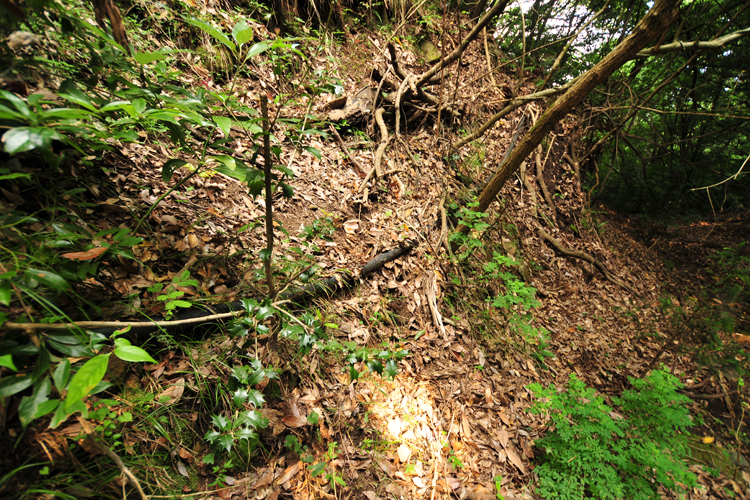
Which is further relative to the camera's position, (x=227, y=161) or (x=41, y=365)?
(x=227, y=161)

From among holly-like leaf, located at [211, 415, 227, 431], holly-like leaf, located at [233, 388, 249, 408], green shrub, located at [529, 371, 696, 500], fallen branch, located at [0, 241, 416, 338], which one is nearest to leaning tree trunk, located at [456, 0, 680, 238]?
Answer: fallen branch, located at [0, 241, 416, 338]

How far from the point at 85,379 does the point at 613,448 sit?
389 centimetres

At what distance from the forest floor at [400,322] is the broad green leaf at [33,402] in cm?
57

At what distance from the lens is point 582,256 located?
233 inches

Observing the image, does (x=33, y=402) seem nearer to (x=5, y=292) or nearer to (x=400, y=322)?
(x=5, y=292)

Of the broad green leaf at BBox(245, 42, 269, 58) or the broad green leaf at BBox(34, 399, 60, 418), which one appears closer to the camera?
the broad green leaf at BBox(34, 399, 60, 418)

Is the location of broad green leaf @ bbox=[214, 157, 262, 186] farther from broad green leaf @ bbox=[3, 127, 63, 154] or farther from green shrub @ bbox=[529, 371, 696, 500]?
green shrub @ bbox=[529, 371, 696, 500]

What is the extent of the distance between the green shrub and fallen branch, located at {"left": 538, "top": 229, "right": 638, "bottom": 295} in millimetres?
3205

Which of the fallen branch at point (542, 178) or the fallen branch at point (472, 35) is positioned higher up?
the fallen branch at point (472, 35)

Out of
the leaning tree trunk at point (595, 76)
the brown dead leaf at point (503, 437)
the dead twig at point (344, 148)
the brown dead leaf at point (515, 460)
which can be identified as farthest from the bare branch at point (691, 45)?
the brown dead leaf at point (515, 460)

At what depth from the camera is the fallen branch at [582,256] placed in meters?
5.82

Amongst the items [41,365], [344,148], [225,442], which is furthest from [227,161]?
[344,148]

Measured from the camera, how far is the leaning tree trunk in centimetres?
266

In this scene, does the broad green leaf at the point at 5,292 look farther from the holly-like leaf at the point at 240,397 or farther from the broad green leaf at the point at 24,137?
the holly-like leaf at the point at 240,397
